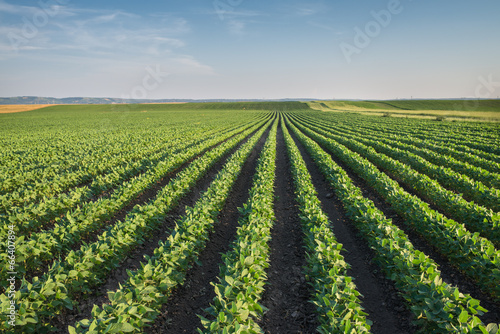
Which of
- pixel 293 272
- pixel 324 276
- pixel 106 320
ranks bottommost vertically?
pixel 293 272

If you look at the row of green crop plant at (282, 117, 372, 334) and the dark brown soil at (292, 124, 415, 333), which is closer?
the row of green crop plant at (282, 117, 372, 334)

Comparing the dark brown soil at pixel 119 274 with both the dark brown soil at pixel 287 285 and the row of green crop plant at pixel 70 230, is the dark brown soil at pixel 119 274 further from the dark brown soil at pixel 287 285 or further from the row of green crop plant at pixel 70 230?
the dark brown soil at pixel 287 285

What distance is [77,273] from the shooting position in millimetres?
4523

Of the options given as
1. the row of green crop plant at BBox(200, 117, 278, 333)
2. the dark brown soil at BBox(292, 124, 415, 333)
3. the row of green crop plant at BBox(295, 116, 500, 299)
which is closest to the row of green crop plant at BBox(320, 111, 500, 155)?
the row of green crop plant at BBox(295, 116, 500, 299)

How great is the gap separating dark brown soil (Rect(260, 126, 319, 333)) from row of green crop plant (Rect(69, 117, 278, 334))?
6.41 ft

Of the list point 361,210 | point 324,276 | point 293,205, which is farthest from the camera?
point 293,205

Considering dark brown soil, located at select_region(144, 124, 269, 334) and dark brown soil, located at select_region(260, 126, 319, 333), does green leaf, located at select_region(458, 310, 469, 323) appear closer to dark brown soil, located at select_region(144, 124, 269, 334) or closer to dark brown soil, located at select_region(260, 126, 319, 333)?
dark brown soil, located at select_region(260, 126, 319, 333)

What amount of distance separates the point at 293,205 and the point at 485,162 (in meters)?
11.7

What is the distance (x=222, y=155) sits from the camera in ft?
57.7

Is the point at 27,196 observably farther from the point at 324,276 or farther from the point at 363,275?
the point at 363,275

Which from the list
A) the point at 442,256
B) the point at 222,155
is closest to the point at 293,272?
the point at 442,256

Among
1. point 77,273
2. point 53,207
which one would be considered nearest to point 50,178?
point 53,207

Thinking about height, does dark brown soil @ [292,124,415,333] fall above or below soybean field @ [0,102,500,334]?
below

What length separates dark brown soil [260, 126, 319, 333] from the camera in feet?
14.9
